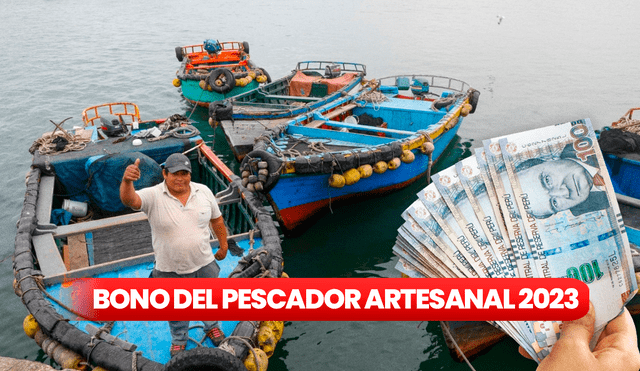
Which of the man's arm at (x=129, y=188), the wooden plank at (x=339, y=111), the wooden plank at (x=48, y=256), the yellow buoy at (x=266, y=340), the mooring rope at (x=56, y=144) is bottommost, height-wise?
the yellow buoy at (x=266, y=340)

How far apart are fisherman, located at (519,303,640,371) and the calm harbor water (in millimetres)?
1925

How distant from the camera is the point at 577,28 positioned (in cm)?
3950

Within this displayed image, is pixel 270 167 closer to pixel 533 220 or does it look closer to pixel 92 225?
pixel 92 225

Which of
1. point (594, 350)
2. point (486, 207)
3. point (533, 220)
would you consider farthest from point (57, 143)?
point (594, 350)

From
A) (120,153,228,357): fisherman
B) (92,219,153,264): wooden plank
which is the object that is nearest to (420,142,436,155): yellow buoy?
(92,219,153,264): wooden plank

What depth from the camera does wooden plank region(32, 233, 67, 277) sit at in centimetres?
589

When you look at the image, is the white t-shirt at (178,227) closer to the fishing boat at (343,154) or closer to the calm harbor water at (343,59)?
the calm harbor water at (343,59)

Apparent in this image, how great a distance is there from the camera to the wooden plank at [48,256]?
5.89 meters

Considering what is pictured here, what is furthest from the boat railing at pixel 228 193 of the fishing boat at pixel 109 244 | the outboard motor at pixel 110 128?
the outboard motor at pixel 110 128

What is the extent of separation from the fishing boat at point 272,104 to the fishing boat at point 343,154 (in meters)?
1.09

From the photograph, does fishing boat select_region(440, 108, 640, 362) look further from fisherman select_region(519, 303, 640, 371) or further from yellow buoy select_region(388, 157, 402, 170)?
yellow buoy select_region(388, 157, 402, 170)

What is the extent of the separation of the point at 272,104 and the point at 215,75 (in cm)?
357

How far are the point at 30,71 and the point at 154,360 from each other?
26202mm

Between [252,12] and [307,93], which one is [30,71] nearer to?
[307,93]
